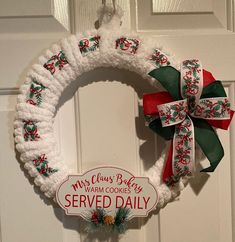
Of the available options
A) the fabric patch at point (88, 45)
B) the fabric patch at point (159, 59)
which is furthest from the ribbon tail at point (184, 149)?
the fabric patch at point (88, 45)

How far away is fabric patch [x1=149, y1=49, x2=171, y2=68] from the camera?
0.71m

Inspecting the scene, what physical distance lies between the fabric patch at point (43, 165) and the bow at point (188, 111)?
0.22m

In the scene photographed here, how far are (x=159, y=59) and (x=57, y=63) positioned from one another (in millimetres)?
207

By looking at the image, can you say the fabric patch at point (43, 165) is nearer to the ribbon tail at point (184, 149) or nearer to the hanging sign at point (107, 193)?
the hanging sign at point (107, 193)

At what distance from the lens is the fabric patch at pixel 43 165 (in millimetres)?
716

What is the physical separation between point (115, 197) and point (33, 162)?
0.18 metres

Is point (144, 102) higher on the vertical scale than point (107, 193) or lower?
higher

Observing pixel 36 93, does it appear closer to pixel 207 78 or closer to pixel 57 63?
pixel 57 63

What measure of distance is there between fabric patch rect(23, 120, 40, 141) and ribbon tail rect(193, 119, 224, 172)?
322mm

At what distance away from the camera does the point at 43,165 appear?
28.2 inches

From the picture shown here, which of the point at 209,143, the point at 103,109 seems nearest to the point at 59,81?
the point at 103,109

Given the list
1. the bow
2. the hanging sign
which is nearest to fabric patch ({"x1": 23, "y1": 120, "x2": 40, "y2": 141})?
the hanging sign

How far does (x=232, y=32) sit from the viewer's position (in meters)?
0.77

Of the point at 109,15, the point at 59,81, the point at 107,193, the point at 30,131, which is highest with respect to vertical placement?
the point at 109,15
